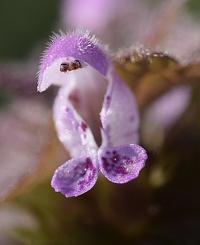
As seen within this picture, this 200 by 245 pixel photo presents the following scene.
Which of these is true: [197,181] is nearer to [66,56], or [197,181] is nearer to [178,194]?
[178,194]

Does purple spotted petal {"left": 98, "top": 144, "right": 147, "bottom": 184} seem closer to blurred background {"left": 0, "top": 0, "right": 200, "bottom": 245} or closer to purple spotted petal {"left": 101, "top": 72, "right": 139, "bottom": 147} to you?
purple spotted petal {"left": 101, "top": 72, "right": 139, "bottom": 147}

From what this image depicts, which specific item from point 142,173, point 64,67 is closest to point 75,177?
point 64,67

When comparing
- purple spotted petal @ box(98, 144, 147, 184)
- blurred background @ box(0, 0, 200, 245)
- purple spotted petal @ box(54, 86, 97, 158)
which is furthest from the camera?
blurred background @ box(0, 0, 200, 245)

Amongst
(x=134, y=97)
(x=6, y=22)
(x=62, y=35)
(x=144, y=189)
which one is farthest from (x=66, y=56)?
(x=6, y=22)

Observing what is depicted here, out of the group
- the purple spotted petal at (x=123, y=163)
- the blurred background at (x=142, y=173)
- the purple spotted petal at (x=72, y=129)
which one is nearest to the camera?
the purple spotted petal at (x=123, y=163)

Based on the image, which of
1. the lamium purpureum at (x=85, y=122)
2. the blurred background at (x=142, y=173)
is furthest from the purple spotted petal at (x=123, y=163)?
the blurred background at (x=142, y=173)

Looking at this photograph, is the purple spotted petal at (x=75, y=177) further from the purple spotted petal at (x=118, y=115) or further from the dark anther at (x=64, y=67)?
the dark anther at (x=64, y=67)

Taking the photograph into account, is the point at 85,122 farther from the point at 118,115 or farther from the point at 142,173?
the point at 142,173

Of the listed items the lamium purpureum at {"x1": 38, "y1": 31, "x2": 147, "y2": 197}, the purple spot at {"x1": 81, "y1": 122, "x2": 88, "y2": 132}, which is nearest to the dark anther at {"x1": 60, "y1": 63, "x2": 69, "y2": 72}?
the lamium purpureum at {"x1": 38, "y1": 31, "x2": 147, "y2": 197}
